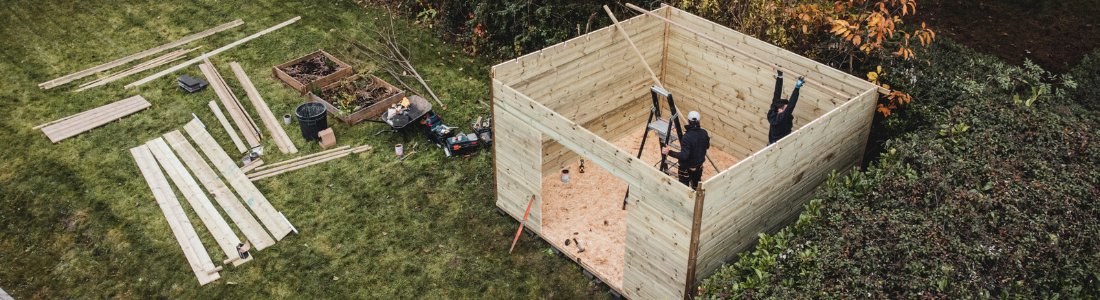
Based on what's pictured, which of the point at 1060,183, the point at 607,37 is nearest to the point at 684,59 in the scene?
the point at 607,37

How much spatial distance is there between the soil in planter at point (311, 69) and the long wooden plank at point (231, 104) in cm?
134

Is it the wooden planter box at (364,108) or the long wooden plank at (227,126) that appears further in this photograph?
the wooden planter box at (364,108)

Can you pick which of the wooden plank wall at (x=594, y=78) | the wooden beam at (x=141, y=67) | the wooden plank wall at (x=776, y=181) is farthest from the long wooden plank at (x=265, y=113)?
the wooden plank wall at (x=776, y=181)

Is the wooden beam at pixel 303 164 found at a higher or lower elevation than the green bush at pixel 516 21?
lower

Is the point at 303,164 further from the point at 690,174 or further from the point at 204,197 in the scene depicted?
the point at 690,174

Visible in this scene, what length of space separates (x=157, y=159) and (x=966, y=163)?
12.8m

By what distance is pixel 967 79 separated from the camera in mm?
10727

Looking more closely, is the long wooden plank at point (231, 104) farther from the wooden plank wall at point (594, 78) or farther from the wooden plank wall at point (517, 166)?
the wooden plank wall at point (594, 78)

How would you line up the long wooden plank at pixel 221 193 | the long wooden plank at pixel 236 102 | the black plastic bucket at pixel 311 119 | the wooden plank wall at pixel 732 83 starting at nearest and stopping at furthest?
the wooden plank wall at pixel 732 83 < the long wooden plank at pixel 221 193 < the black plastic bucket at pixel 311 119 < the long wooden plank at pixel 236 102

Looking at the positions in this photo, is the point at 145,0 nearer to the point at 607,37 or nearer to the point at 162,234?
the point at 162,234

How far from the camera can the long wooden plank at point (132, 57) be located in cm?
1642

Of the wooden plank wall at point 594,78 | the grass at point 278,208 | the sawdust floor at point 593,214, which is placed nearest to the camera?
the grass at point 278,208

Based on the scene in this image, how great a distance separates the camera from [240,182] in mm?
12898

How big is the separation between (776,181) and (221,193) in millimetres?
8835
